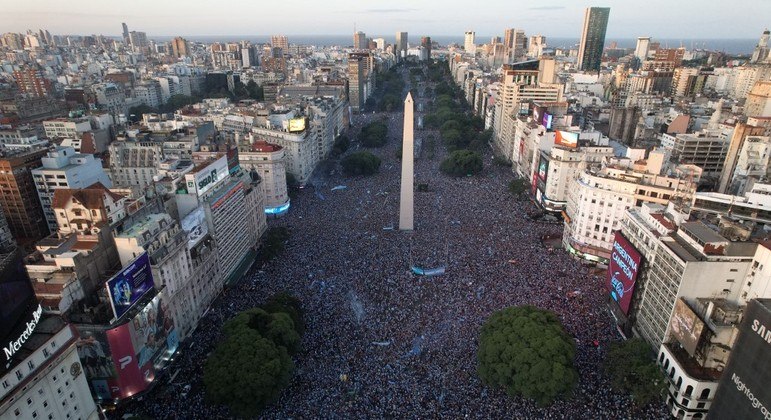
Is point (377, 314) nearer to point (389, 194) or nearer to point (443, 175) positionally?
point (389, 194)

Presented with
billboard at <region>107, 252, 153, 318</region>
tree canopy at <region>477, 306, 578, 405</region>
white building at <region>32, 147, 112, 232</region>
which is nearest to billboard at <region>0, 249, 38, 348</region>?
billboard at <region>107, 252, 153, 318</region>

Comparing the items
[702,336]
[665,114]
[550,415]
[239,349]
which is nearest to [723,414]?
[702,336]

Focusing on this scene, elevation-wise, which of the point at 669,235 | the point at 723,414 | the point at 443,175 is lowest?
the point at 443,175

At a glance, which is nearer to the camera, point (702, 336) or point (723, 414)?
point (723, 414)

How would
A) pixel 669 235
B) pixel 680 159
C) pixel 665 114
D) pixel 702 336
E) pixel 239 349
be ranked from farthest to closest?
1. pixel 665 114
2. pixel 680 159
3. pixel 669 235
4. pixel 239 349
5. pixel 702 336

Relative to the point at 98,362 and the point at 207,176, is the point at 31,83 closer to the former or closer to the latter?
the point at 207,176

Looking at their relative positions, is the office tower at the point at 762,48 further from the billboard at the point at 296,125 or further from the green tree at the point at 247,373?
the green tree at the point at 247,373
